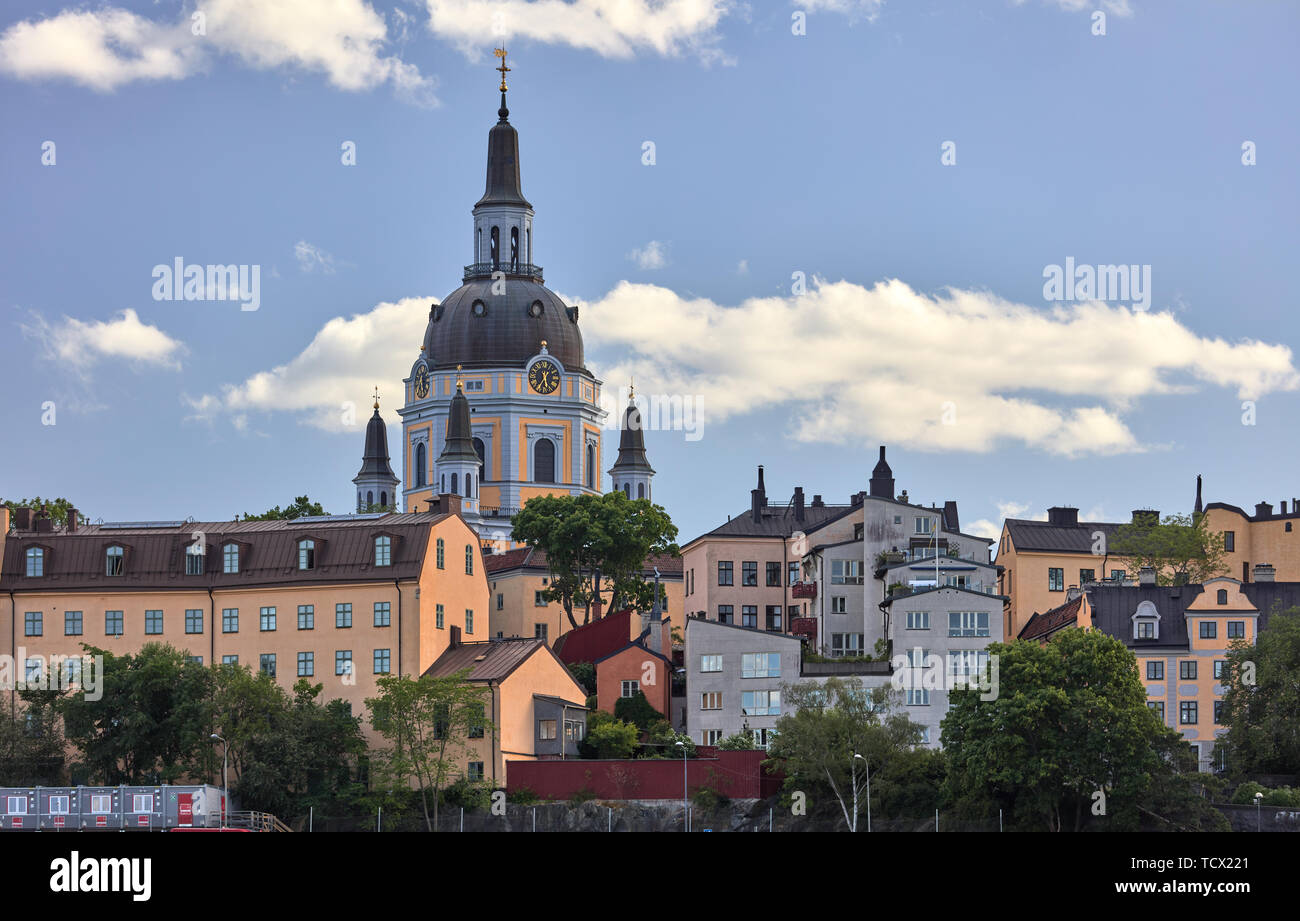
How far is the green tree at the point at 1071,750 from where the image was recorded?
73.1m

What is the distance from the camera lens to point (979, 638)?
299 feet

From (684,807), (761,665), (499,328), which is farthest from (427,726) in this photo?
(499,328)

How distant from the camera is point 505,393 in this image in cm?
17500

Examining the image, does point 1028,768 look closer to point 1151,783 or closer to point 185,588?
point 1151,783

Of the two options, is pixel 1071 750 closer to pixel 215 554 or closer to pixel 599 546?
pixel 599 546

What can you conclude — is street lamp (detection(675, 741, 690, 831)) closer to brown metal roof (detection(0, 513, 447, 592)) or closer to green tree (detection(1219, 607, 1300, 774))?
brown metal roof (detection(0, 513, 447, 592))

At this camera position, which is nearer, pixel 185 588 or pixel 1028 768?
pixel 1028 768

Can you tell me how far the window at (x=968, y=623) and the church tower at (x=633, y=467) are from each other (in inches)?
3244

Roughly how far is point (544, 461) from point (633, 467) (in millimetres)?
8143

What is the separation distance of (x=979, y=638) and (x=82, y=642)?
42429 mm

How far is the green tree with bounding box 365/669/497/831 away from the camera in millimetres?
80312

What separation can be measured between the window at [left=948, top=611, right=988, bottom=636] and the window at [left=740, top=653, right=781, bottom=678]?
8.31 m

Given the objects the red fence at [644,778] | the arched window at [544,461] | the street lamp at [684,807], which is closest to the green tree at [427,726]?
the red fence at [644,778]
